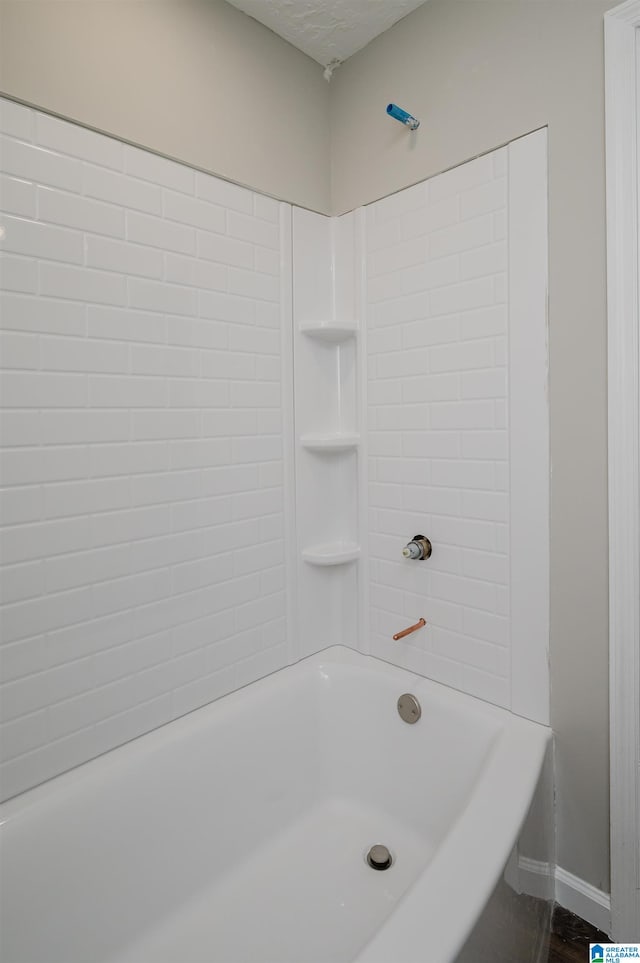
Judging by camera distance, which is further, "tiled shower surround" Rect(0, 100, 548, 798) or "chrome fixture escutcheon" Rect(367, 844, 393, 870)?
"chrome fixture escutcheon" Rect(367, 844, 393, 870)

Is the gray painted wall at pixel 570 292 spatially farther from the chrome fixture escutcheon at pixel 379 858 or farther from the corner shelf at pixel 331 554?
the corner shelf at pixel 331 554

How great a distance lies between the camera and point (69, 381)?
1.19 m

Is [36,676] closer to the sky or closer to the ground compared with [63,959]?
closer to the sky

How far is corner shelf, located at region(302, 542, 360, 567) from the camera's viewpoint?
1.74m

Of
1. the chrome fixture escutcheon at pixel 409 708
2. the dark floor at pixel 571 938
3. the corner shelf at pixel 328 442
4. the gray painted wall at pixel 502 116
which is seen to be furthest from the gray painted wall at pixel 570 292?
the corner shelf at pixel 328 442

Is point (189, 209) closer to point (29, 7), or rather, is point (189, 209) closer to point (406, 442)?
point (29, 7)

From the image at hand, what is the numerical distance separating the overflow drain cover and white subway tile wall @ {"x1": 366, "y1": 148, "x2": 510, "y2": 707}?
505 millimetres

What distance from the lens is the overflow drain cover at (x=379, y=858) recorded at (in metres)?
1.42

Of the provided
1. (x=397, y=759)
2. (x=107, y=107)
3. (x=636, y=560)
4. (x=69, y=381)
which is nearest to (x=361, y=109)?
(x=107, y=107)

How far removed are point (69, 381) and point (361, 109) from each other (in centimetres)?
135

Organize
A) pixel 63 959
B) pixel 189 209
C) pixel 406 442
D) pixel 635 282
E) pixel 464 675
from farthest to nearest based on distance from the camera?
pixel 406 442 → pixel 464 675 → pixel 189 209 → pixel 635 282 → pixel 63 959

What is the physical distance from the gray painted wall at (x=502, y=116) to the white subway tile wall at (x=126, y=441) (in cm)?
12

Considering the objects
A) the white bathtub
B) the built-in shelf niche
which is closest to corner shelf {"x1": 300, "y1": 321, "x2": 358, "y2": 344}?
the built-in shelf niche

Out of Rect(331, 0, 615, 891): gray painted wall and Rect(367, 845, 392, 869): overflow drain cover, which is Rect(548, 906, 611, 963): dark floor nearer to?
Rect(331, 0, 615, 891): gray painted wall
